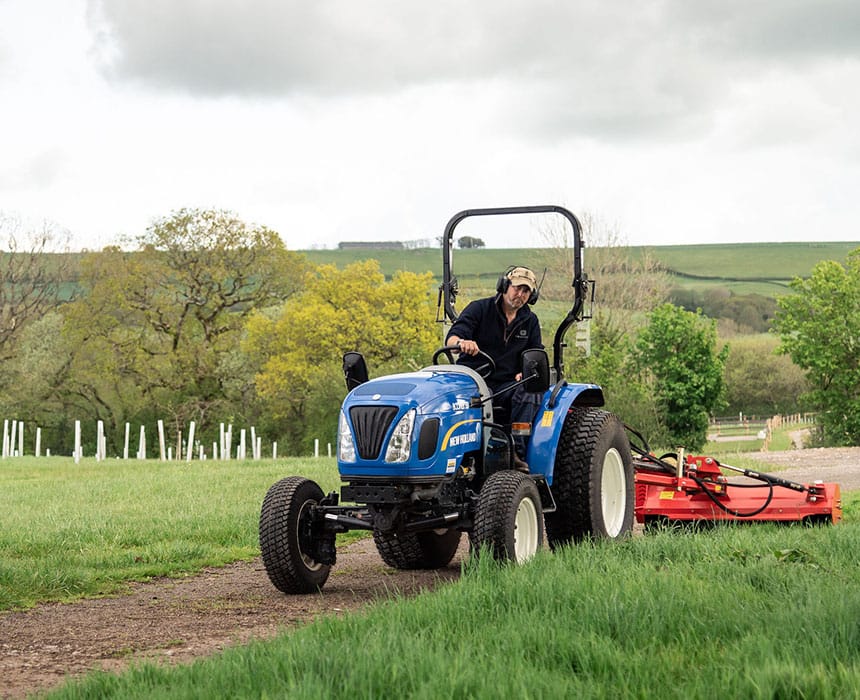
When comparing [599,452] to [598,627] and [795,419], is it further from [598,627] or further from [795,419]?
[795,419]

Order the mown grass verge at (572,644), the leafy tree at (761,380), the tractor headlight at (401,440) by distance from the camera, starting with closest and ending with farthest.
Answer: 1. the mown grass verge at (572,644)
2. the tractor headlight at (401,440)
3. the leafy tree at (761,380)

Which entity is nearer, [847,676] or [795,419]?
[847,676]

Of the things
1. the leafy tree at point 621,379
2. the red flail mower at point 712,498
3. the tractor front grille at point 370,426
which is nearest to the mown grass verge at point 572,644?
the tractor front grille at point 370,426

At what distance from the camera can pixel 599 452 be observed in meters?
8.76

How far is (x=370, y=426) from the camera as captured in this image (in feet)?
25.0

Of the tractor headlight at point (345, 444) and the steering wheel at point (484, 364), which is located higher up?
the steering wheel at point (484, 364)

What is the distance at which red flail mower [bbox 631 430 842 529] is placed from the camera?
32.6 feet

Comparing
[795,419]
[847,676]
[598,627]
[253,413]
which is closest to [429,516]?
[598,627]

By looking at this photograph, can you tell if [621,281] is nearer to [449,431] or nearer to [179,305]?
[179,305]

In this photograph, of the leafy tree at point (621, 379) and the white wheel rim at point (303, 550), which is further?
the leafy tree at point (621, 379)

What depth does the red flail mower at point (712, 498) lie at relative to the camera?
9.92 meters

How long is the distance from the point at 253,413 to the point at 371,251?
62.0 metres

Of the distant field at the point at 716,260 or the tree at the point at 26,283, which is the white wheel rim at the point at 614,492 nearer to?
the tree at the point at 26,283

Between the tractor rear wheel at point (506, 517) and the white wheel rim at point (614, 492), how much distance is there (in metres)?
1.79
